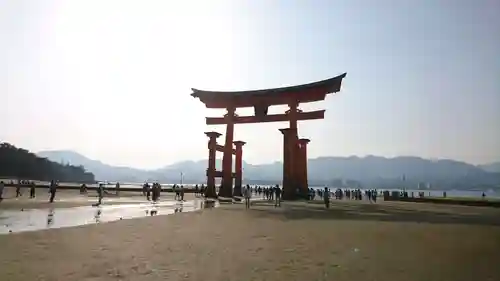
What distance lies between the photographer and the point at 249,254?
8.72 metres

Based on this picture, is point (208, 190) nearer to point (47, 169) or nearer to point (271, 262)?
point (271, 262)

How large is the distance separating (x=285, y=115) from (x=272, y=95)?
210cm

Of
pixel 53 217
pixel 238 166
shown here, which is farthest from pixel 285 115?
pixel 53 217

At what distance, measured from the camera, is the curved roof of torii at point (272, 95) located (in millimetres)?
33875

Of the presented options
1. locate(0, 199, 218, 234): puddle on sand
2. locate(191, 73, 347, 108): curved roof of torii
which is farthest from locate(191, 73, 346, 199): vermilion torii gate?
locate(0, 199, 218, 234): puddle on sand

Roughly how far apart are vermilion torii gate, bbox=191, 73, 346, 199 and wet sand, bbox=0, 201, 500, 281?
22010mm

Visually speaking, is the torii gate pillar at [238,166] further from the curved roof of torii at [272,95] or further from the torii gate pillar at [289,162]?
the torii gate pillar at [289,162]

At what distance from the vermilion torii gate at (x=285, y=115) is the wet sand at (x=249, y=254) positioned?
22010 mm

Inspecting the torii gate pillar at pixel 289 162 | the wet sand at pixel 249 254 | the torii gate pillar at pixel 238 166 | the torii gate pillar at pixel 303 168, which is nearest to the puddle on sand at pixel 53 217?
the wet sand at pixel 249 254

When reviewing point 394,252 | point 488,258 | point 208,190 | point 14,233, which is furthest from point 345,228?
point 208,190

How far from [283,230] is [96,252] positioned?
20.4 ft

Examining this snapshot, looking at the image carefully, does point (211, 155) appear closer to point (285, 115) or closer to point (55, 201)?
point (285, 115)

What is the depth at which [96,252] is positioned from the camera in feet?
28.8

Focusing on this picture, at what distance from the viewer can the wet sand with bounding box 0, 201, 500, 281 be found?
22.3 ft
